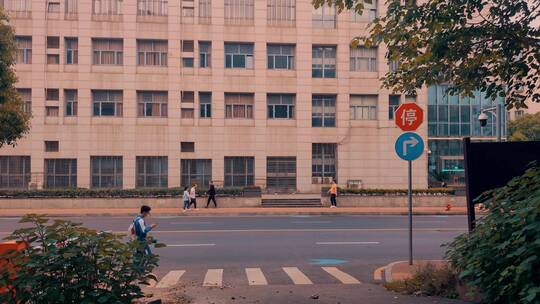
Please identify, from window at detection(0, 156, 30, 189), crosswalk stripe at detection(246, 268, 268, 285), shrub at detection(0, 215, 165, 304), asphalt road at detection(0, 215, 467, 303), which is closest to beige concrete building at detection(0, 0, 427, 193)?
window at detection(0, 156, 30, 189)

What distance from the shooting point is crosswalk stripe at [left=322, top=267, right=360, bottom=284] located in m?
9.82

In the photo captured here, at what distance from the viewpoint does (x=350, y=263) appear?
40.1 feet

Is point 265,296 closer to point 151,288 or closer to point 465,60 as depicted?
point 151,288

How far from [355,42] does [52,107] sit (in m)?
34.9

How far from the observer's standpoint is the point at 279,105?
41094mm

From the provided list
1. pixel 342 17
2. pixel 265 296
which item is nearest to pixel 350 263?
pixel 265 296

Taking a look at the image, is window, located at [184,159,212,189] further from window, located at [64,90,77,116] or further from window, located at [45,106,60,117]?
window, located at [45,106,60,117]

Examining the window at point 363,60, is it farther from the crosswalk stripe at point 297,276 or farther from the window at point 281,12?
the crosswalk stripe at point 297,276

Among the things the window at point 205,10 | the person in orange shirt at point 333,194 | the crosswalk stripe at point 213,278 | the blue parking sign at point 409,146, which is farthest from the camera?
the window at point 205,10

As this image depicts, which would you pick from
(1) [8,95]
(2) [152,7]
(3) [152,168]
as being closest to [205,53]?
(2) [152,7]

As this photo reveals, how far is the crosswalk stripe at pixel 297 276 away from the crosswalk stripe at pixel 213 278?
1475 mm

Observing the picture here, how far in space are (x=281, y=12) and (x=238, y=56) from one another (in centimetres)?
521

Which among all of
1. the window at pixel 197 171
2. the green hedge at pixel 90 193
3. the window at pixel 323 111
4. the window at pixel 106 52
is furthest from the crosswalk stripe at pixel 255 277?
the window at pixel 106 52

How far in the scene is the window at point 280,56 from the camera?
41.0 meters
